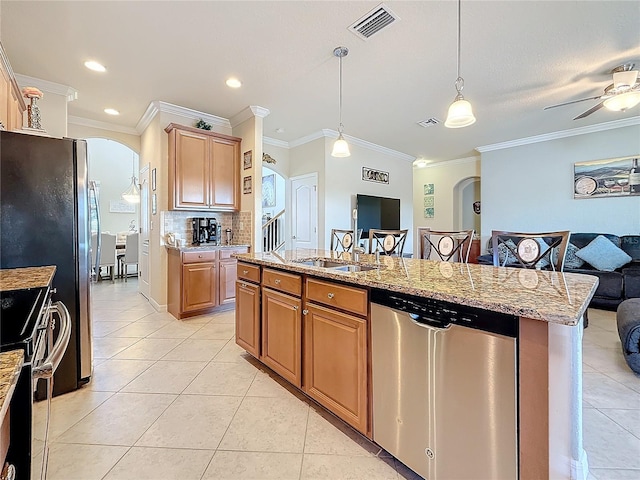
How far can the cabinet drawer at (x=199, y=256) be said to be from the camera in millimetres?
3670

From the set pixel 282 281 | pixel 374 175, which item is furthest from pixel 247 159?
pixel 374 175

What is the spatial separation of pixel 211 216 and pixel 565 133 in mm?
6125

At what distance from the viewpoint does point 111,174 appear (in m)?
8.47

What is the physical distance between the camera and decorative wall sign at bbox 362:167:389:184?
19.4 ft

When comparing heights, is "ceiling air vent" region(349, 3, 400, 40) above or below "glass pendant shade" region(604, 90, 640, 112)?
above

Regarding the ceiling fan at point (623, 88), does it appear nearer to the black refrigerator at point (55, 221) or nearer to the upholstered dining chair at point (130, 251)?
the black refrigerator at point (55, 221)

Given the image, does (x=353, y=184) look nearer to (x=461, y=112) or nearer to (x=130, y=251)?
(x=461, y=112)

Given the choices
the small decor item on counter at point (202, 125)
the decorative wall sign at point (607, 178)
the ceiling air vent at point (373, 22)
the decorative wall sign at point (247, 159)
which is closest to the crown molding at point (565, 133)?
the decorative wall sign at point (607, 178)

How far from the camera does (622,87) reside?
2.99 m

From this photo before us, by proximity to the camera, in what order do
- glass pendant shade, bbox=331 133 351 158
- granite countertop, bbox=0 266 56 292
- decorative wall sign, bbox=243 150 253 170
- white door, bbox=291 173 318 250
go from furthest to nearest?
white door, bbox=291 173 318 250
decorative wall sign, bbox=243 150 253 170
glass pendant shade, bbox=331 133 351 158
granite countertop, bbox=0 266 56 292

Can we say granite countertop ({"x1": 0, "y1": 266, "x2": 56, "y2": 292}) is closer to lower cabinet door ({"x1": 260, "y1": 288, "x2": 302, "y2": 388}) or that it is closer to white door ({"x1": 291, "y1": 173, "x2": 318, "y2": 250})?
lower cabinet door ({"x1": 260, "y1": 288, "x2": 302, "y2": 388})

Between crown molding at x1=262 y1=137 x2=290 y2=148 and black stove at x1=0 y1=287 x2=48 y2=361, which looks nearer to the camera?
black stove at x1=0 y1=287 x2=48 y2=361

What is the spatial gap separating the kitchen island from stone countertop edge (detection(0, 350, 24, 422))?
3.92 ft

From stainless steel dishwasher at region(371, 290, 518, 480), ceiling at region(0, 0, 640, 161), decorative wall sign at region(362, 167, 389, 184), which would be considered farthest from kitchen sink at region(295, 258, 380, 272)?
decorative wall sign at region(362, 167, 389, 184)
